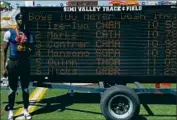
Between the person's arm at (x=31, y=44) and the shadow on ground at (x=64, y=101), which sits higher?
the person's arm at (x=31, y=44)

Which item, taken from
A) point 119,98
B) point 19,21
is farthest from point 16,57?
point 119,98

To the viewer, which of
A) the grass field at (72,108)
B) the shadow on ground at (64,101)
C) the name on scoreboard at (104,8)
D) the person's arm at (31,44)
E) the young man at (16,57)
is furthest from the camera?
the shadow on ground at (64,101)

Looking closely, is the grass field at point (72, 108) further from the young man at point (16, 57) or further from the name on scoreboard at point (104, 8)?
the name on scoreboard at point (104, 8)

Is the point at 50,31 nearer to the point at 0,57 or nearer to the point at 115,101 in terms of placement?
the point at 115,101

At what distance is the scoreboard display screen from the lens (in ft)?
31.7

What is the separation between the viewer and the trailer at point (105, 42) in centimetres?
965

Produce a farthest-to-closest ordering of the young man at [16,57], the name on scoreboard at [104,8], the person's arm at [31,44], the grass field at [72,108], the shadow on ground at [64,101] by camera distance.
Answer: the shadow on ground at [64,101] → the name on scoreboard at [104,8] → the grass field at [72,108] → the person's arm at [31,44] → the young man at [16,57]

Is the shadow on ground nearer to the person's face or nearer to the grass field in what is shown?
the grass field

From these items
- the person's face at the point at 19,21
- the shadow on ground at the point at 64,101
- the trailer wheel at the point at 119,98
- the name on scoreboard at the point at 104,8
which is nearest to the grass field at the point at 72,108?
the shadow on ground at the point at 64,101

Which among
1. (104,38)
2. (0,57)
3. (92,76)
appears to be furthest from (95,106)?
(0,57)

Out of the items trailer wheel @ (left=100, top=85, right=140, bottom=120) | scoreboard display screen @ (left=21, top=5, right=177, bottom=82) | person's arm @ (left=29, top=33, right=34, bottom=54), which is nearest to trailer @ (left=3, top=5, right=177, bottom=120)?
scoreboard display screen @ (left=21, top=5, right=177, bottom=82)

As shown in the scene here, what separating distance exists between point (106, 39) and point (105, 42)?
69mm

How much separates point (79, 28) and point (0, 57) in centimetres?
936

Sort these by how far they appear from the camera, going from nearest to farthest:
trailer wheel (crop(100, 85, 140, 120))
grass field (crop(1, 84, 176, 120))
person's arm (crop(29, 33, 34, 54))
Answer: trailer wheel (crop(100, 85, 140, 120)), person's arm (crop(29, 33, 34, 54)), grass field (crop(1, 84, 176, 120))
